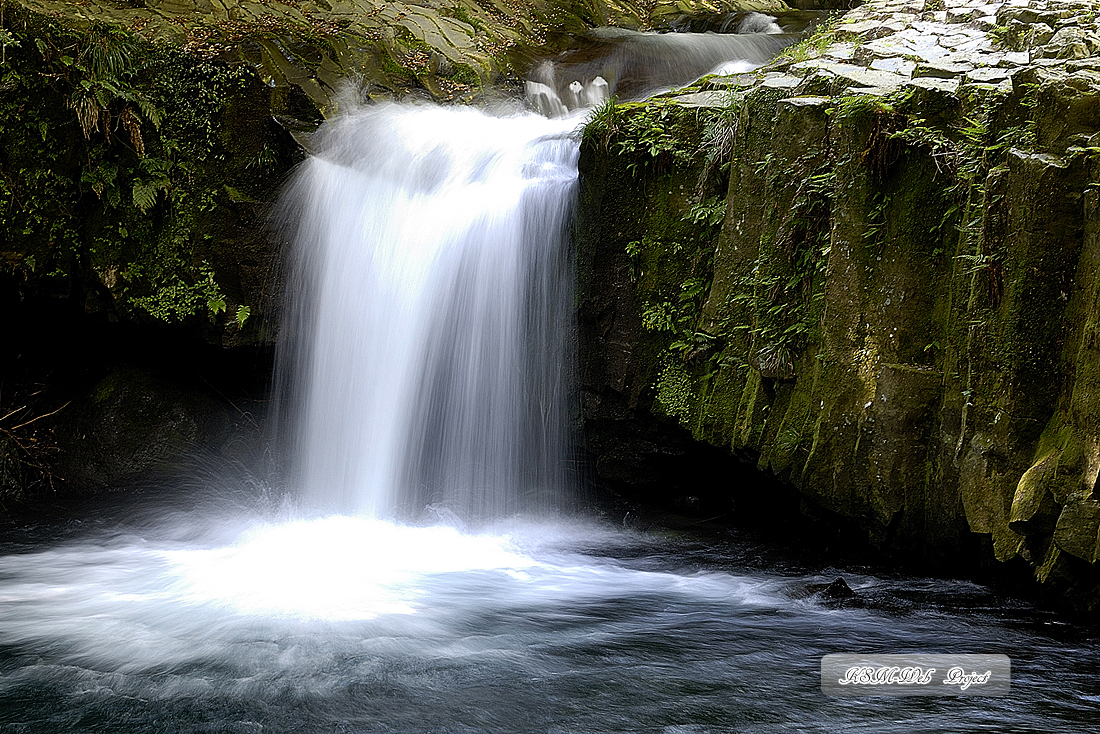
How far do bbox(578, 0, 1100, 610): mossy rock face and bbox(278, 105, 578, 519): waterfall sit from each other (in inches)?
18.7

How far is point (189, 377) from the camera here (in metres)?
8.74

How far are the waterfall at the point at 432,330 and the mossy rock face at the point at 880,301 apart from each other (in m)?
0.47

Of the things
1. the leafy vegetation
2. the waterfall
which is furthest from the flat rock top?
the leafy vegetation

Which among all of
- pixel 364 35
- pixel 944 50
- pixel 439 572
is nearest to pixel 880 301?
pixel 944 50

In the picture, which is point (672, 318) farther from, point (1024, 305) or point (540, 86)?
point (540, 86)

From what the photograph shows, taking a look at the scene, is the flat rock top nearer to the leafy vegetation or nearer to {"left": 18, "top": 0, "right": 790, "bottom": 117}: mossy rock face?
{"left": 18, "top": 0, "right": 790, "bottom": 117}: mossy rock face

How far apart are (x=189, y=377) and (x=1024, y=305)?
295 inches

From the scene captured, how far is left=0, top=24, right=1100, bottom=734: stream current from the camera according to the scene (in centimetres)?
404

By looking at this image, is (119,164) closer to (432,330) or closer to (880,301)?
(432,330)

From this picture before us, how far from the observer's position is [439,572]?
20.5ft

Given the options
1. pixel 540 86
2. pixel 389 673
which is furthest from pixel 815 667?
pixel 540 86

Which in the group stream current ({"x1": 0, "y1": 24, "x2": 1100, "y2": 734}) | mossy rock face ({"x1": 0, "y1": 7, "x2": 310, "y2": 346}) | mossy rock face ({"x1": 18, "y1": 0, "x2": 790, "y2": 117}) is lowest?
stream current ({"x1": 0, "y1": 24, "x2": 1100, "y2": 734})

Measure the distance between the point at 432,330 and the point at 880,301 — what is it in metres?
3.86

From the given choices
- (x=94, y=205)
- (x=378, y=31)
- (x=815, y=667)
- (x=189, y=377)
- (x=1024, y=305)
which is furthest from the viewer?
(x=378, y=31)
